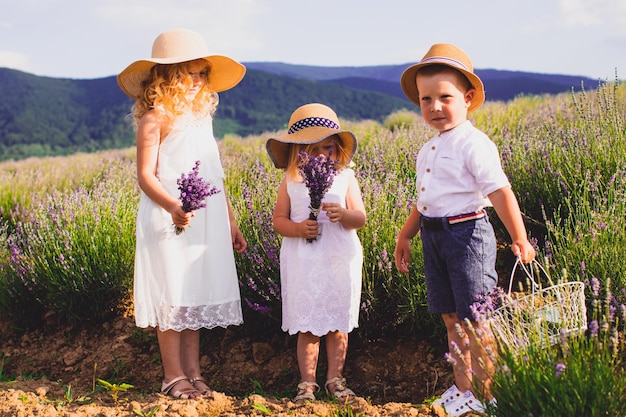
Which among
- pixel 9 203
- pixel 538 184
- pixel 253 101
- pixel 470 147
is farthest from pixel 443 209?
pixel 253 101

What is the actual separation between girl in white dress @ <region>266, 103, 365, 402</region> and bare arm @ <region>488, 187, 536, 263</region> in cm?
75

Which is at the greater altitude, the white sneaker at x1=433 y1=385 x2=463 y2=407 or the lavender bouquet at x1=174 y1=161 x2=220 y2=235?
the lavender bouquet at x1=174 y1=161 x2=220 y2=235

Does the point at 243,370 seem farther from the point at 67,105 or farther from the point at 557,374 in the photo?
the point at 67,105

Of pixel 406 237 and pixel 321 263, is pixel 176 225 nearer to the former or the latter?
pixel 321 263

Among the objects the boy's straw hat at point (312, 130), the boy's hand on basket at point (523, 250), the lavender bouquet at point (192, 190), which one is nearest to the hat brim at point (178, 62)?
the boy's straw hat at point (312, 130)

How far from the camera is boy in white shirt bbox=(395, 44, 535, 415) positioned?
257 cm

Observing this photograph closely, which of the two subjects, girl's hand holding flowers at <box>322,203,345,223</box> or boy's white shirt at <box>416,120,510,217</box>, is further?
girl's hand holding flowers at <box>322,203,345,223</box>

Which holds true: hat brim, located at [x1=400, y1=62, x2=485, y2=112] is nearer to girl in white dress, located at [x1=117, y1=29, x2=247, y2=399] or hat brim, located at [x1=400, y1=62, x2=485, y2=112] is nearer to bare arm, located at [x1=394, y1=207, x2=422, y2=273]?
bare arm, located at [x1=394, y1=207, x2=422, y2=273]

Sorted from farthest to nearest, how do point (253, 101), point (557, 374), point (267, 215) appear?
point (253, 101) → point (267, 215) → point (557, 374)

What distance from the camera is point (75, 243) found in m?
4.25

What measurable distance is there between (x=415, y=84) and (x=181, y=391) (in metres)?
1.88

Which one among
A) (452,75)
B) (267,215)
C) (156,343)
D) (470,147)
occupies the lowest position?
(156,343)

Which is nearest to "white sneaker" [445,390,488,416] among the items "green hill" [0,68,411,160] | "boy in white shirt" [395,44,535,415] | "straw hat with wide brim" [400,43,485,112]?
"boy in white shirt" [395,44,535,415]

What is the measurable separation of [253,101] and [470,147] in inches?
1767
